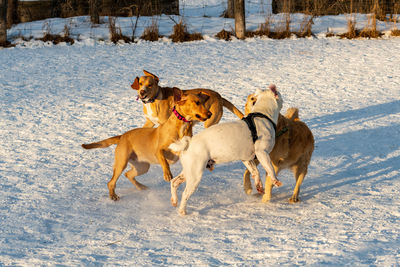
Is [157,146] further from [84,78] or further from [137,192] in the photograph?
[84,78]

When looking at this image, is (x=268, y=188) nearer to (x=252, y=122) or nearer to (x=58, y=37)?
(x=252, y=122)

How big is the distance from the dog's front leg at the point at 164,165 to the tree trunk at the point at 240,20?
29.9ft

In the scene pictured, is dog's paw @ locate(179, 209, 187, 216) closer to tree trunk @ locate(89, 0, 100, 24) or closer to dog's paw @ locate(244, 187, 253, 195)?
dog's paw @ locate(244, 187, 253, 195)

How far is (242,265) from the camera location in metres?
3.98

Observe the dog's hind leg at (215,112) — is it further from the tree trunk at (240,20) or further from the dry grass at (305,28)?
the dry grass at (305,28)

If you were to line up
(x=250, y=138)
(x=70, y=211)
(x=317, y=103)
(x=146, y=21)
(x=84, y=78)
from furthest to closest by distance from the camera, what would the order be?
(x=146, y=21) < (x=84, y=78) < (x=317, y=103) < (x=70, y=211) < (x=250, y=138)

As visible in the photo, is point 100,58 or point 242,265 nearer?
point 242,265

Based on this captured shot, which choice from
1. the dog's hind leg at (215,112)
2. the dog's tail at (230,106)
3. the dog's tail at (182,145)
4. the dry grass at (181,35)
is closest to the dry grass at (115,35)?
the dry grass at (181,35)

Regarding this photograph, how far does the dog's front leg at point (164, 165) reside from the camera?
543cm

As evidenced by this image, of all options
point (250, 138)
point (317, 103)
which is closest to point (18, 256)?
point (250, 138)

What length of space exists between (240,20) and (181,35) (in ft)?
5.61

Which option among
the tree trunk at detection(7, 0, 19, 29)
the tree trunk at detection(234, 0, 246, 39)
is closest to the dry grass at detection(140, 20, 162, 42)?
the tree trunk at detection(234, 0, 246, 39)

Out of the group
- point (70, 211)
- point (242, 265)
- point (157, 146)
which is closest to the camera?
point (242, 265)

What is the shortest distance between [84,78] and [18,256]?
720cm
